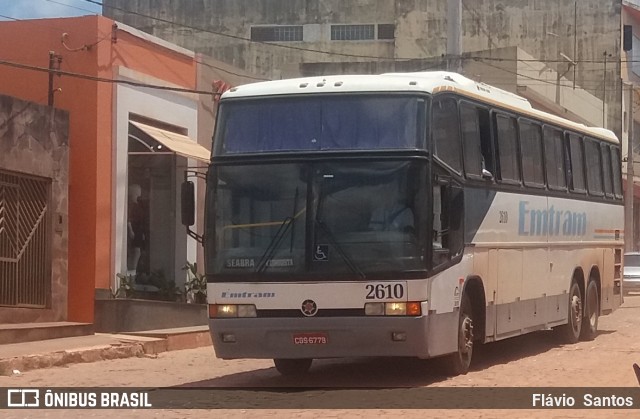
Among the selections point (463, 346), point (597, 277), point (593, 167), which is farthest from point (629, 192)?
point (463, 346)

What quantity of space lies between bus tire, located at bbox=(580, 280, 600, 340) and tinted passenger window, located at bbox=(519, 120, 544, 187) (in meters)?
3.44

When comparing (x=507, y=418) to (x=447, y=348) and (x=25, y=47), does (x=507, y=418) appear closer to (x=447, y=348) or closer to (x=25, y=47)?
(x=447, y=348)

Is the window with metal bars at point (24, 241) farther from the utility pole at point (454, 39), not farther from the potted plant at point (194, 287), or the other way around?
the utility pole at point (454, 39)

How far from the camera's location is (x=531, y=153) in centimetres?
1755

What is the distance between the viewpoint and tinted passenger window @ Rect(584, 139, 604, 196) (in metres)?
20.4

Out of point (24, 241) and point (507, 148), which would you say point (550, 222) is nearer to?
point (507, 148)

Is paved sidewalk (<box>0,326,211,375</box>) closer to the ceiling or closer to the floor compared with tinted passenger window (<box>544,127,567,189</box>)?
closer to the floor

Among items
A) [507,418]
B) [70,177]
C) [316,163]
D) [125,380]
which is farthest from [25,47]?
[507,418]

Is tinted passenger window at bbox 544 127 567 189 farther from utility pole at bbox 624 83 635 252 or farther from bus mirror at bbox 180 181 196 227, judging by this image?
utility pole at bbox 624 83 635 252

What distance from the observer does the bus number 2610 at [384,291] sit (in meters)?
13.1

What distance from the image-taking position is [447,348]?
1405 centimetres

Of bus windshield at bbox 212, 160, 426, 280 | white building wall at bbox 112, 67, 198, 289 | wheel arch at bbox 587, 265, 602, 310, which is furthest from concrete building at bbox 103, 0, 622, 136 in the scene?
bus windshield at bbox 212, 160, 426, 280

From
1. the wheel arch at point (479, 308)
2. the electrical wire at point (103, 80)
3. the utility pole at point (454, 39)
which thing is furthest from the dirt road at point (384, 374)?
the utility pole at point (454, 39)

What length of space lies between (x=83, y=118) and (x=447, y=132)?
376 inches
